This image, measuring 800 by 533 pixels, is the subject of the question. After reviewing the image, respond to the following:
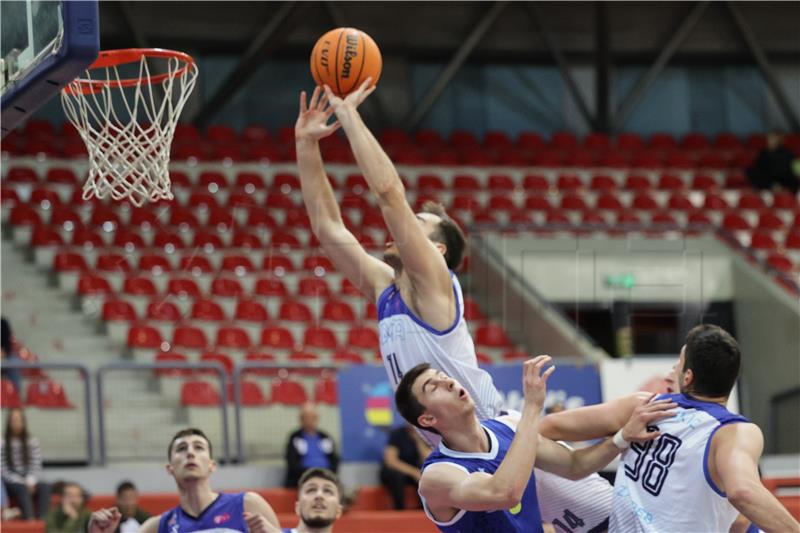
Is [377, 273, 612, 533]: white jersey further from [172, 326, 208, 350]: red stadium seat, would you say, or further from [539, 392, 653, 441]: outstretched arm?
[172, 326, 208, 350]: red stadium seat

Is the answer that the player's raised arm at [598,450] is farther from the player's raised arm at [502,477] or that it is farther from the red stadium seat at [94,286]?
the red stadium seat at [94,286]

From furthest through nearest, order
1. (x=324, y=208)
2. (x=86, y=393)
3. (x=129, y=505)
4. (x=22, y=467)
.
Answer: (x=86, y=393)
(x=22, y=467)
(x=129, y=505)
(x=324, y=208)

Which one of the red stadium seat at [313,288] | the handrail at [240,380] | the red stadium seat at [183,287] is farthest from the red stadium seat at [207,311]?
the handrail at [240,380]

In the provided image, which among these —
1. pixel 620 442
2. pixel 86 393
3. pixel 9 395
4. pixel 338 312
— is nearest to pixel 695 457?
pixel 620 442

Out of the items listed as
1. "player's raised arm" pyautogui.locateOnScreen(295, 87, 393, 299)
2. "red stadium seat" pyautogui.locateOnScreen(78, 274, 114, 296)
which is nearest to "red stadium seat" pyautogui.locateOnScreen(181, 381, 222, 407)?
"red stadium seat" pyautogui.locateOnScreen(78, 274, 114, 296)

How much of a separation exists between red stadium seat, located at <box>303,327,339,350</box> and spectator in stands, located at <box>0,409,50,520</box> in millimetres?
3393

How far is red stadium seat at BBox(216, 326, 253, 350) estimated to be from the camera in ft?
40.3

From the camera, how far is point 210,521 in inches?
261

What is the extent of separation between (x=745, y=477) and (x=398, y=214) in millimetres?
1662

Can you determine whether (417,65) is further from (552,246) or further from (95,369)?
(95,369)

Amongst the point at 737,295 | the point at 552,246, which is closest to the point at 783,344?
the point at 737,295

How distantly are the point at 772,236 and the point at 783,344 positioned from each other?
10.2 ft

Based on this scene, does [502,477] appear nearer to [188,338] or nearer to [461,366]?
[461,366]

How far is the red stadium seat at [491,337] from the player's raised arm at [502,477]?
29.3ft
